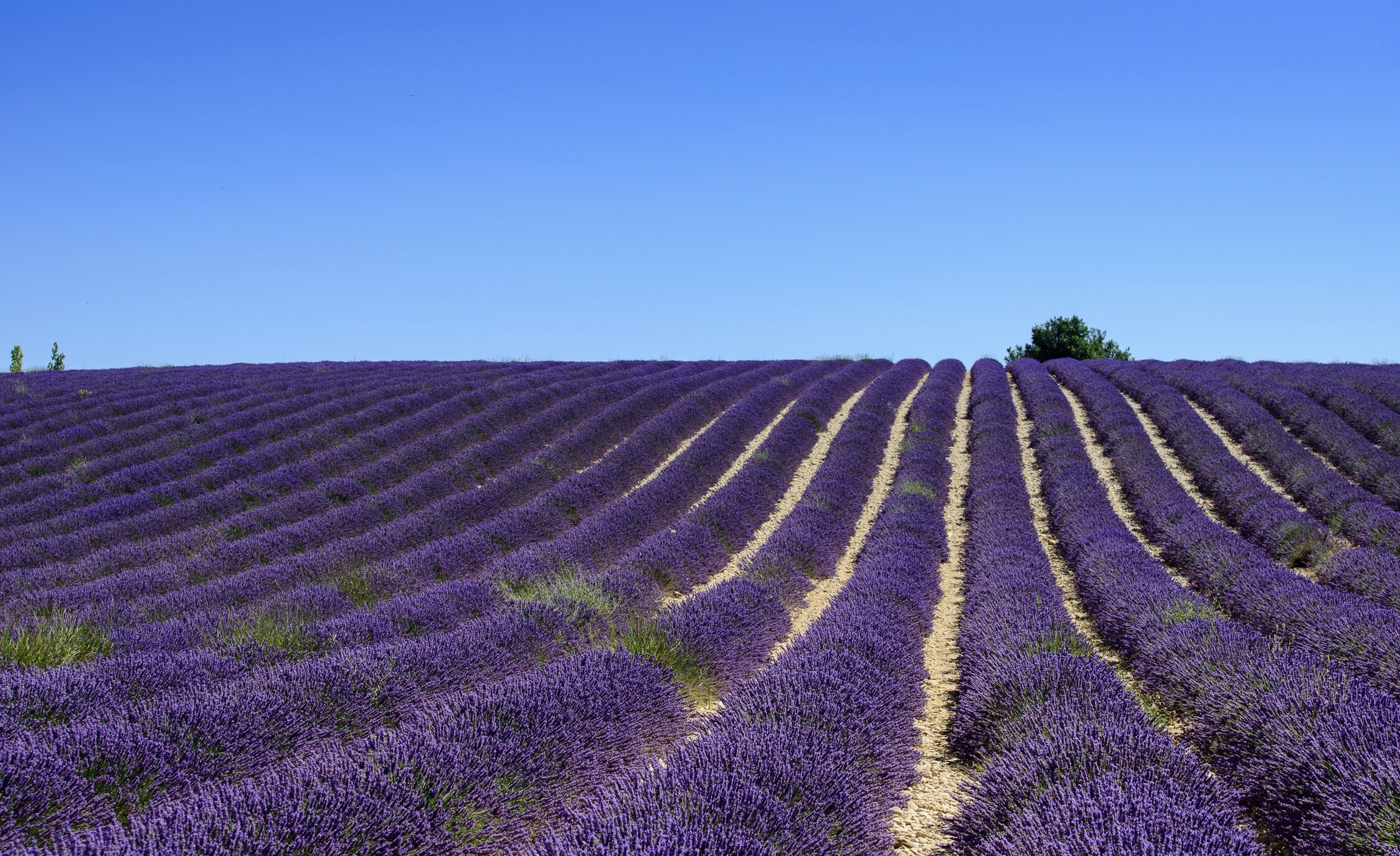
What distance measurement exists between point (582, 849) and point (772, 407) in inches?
567

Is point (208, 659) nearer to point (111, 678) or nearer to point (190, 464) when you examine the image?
point (111, 678)

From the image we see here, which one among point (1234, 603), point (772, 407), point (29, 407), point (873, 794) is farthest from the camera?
point (772, 407)

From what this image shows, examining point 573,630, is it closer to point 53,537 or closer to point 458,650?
point 458,650

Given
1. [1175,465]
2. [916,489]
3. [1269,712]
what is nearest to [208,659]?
[1269,712]

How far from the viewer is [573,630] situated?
5.21 m

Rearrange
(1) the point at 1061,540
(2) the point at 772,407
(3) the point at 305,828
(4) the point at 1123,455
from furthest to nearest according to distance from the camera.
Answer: (2) the point at 772,407 → (4) the point at 1123,455 → (1) the point at 1061,540 → (3) the point at 305,828

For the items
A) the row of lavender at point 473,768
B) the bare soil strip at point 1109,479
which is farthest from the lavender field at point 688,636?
the bare soil strip at point 1109,479

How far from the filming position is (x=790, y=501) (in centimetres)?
1112

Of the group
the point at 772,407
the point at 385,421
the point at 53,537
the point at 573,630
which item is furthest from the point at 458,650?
the point at 772,407

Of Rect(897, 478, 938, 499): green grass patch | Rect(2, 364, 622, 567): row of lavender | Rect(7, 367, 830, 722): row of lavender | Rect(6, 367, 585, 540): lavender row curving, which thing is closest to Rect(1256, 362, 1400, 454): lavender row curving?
Rect(897, 478, 938, 499): green grass patch

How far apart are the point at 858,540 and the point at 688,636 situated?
4844mm

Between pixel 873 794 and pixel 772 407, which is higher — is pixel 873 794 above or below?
below

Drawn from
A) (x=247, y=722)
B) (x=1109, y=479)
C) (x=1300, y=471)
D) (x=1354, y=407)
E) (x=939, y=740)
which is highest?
(x=1354, y=407)

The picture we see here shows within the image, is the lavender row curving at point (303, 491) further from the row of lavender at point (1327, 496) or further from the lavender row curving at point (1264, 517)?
the row of lavender at point (1327, 496)
